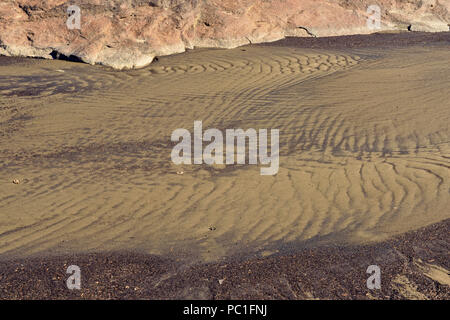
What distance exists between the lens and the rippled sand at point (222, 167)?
5656 millimetres

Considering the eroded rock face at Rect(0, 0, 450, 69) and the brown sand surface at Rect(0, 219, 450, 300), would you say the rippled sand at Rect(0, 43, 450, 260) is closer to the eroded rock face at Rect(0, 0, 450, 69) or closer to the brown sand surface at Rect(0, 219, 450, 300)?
the brown sand surface at Rect(0, 219, 450, 300)

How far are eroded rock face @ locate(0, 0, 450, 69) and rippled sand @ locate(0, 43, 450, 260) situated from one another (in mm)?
572

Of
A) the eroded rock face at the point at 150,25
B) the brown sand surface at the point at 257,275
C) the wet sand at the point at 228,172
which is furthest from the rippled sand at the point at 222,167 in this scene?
the eroded rock face at the point at 150,25

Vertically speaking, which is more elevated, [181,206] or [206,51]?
[206,51]

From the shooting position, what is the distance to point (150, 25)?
13.2 meters

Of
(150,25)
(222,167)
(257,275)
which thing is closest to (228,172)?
(222,167)

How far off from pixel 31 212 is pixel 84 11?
26.8 feet

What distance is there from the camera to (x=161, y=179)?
275 inches

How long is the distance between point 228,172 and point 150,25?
7.34 m

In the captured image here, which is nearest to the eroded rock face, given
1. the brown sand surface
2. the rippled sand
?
the rippled sand

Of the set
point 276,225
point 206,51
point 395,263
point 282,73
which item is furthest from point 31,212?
point 206,51
